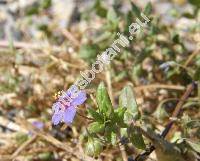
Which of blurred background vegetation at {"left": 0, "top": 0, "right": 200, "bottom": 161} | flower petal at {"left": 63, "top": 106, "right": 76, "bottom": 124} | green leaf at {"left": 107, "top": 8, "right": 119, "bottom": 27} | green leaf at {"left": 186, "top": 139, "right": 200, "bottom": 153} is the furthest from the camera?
green leaf at {"left": 107, "top": 8, "right": 119, "bottom": 27}

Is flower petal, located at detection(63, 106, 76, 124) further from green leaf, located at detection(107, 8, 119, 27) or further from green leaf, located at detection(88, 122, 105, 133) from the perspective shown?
green leaf, located at detection(107, 8, 119, 27)

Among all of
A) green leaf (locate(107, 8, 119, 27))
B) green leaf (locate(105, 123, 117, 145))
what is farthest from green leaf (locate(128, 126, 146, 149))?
green leaf (locate(107, 8, 119, 27))

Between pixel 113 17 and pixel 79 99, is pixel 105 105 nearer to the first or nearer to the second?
pixel 79 99

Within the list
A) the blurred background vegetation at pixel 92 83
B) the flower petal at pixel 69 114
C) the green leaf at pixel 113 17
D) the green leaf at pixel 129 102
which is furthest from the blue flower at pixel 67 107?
the green leaf at pixel 113 17

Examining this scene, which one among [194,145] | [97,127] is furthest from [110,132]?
[194,145]

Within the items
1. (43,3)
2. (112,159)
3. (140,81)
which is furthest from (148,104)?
(43,3)

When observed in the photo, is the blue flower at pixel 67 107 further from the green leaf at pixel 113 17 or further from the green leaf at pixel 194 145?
the green leaf at pixel 113 17

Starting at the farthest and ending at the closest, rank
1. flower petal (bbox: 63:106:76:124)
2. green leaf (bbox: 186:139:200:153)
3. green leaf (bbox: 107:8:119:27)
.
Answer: green leaf (bbox: 107:8:119:27) < green leaf (bbox: 186:139:200:153) < flower petal (bbox: 63:106:76:124)

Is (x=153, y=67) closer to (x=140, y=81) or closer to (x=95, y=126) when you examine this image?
(x=140, y=81)
